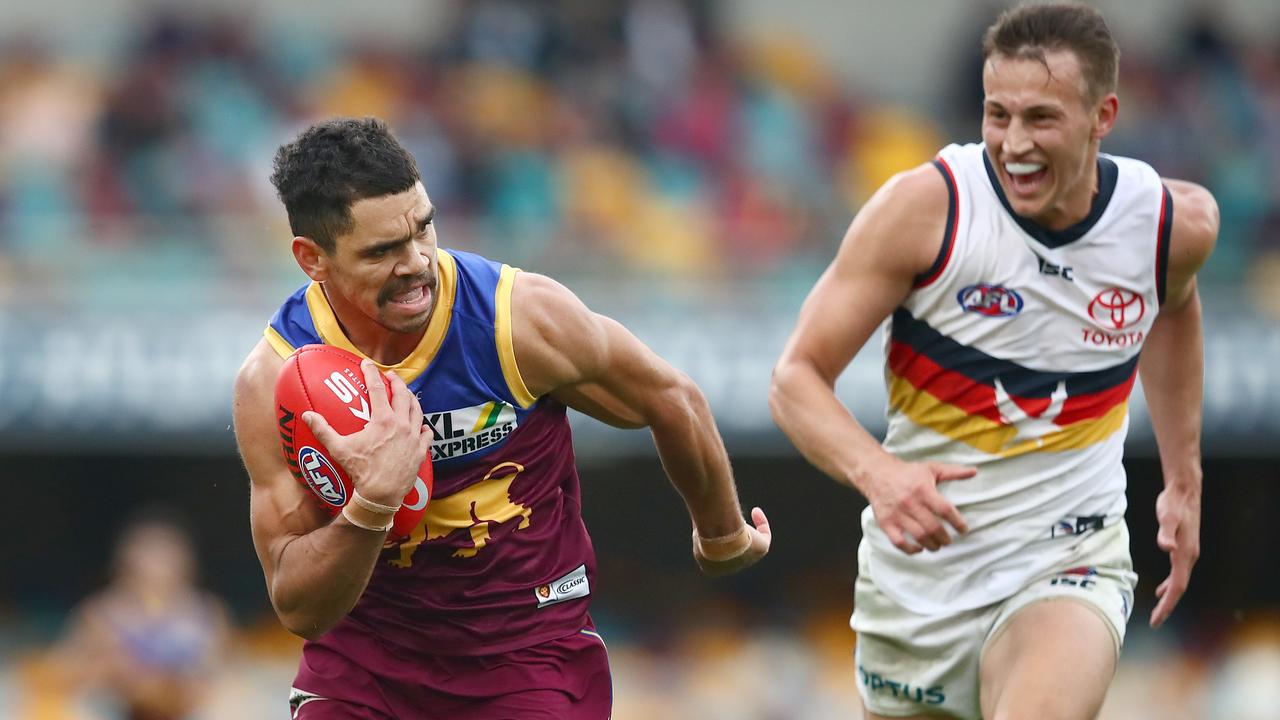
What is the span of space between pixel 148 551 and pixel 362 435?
6.25 metres

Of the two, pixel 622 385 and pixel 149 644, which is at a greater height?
pixel 622 385

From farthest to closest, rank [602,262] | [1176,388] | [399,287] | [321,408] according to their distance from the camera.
Answer: [602,262], [1176,388], [399,287], [321,408]

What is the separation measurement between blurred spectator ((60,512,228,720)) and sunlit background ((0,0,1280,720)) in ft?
0.98

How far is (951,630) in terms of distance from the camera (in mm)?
5059

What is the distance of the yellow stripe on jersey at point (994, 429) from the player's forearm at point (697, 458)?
0.61 metres

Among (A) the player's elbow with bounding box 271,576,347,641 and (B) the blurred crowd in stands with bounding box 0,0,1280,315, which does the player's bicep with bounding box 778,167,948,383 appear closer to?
(A) the player's elbow with bounding box 271,576,347,641

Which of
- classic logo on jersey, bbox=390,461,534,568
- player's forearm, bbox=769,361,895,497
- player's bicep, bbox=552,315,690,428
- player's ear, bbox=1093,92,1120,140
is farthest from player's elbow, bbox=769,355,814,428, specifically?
player's ear, bbox=1093,92,1120,140

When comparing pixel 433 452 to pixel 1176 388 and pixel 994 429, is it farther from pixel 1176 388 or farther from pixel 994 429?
pixel 1176 388

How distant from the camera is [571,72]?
44.4 feet

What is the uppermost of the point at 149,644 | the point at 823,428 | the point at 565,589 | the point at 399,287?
the point at 399,287

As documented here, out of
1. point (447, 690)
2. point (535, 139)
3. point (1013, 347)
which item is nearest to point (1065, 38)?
point (1013, 347)

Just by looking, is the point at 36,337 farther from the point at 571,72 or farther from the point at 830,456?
the point at 830,456

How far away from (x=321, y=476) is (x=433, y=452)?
36 centimetres

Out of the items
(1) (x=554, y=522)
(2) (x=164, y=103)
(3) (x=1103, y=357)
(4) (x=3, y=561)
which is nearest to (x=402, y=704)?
(1) (x=554, y=522)
